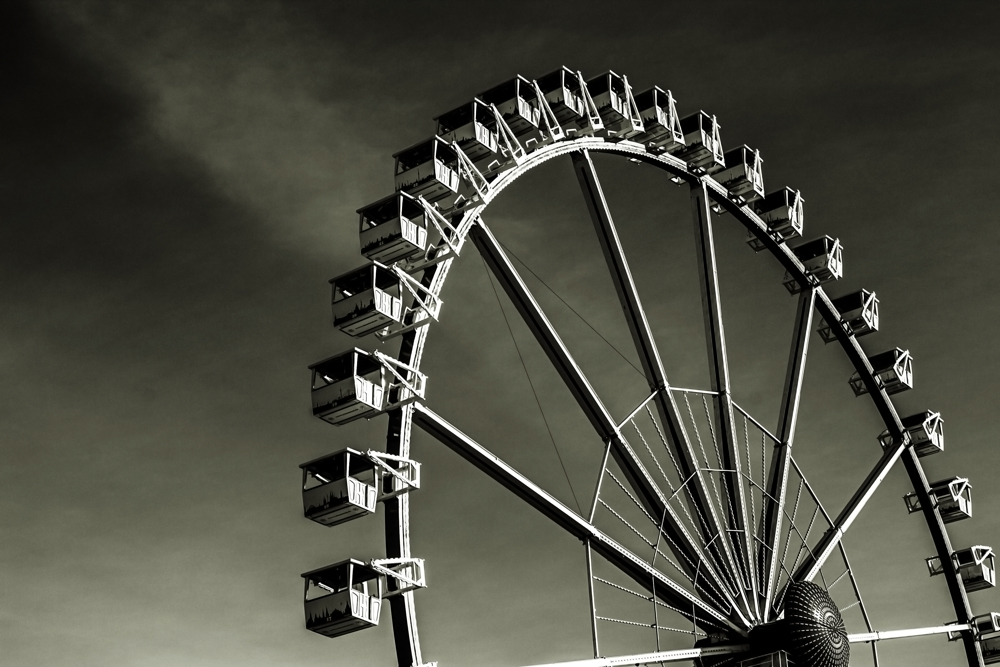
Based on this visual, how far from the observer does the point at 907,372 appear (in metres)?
34.3

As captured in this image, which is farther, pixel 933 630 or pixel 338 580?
pixel 933 630

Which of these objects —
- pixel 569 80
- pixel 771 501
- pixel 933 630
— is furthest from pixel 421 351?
pixel 933 630

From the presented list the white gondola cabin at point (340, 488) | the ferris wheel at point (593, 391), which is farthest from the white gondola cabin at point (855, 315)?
the white gondola cabin at point (340, 488)

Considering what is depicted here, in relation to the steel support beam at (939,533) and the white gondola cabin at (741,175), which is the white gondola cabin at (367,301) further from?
the steel support beam at (939,533)

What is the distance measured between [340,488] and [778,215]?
1465 cm

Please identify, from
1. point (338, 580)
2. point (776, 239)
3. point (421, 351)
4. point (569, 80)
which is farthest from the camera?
point (776, 239)

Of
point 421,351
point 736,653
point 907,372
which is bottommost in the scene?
point 736,653

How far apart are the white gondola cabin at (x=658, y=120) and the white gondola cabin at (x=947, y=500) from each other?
10.9 meters

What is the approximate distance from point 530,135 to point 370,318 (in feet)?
16.9

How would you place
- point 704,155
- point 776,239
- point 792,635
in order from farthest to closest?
point 776,239, point 704,155, point 792,635

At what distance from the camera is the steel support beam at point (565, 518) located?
22.5 m

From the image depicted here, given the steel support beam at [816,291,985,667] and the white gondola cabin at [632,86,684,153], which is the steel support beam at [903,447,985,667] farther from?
the white gondola cabin at [632,86,684,153]

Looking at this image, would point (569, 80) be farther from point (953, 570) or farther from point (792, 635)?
point (953, 570)

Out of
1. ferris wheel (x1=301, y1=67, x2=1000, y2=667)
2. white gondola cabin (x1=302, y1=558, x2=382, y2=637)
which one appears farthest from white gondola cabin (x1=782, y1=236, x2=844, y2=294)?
white gondola cabin (x1=302, y1=558, x2=382, y2=637)
